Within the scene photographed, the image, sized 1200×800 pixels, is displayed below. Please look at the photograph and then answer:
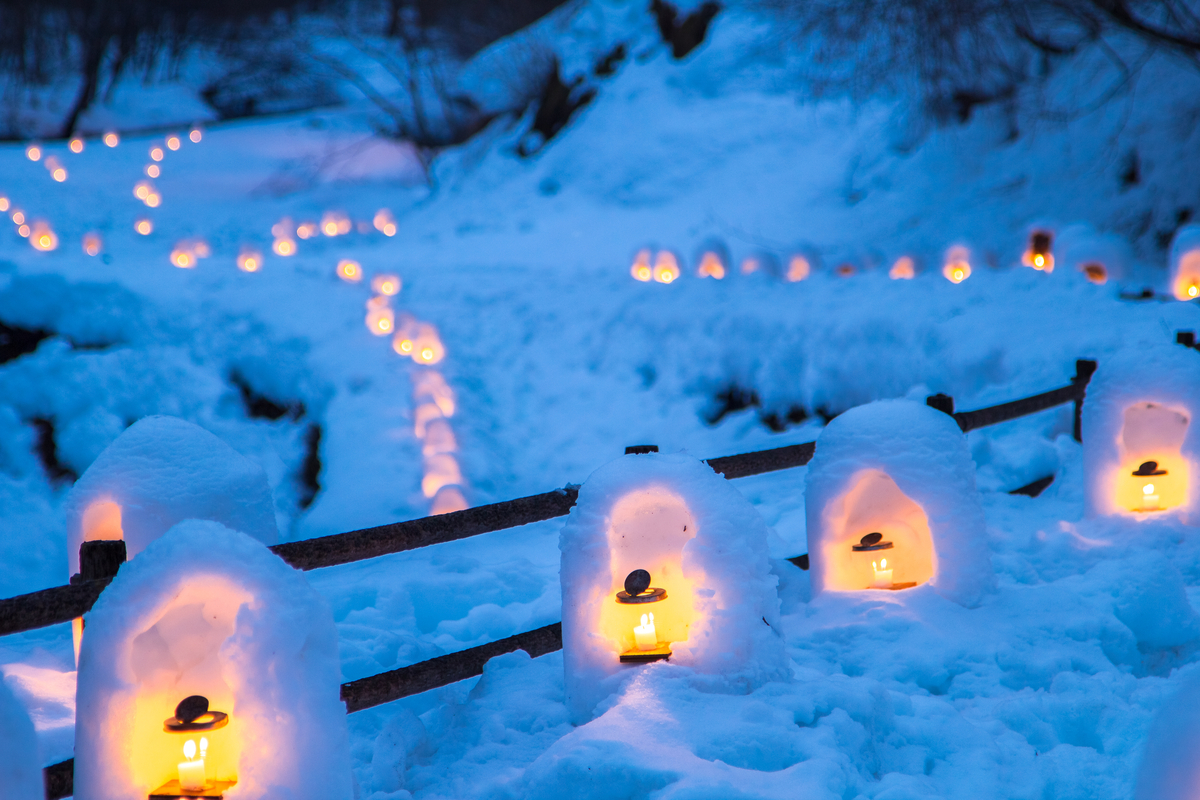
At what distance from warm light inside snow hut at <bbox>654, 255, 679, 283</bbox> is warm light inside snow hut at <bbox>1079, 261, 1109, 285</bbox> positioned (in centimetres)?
516

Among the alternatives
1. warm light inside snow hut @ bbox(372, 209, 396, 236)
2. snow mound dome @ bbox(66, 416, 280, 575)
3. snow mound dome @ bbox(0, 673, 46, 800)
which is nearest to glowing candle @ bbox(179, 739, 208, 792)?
snow mound dome @ bbox(0, 673, 46, 800)

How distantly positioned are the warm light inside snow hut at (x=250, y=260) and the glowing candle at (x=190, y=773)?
40.6ft

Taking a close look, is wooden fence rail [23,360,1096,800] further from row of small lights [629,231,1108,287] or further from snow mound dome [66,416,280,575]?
row of small lights [629,231,1108,287]

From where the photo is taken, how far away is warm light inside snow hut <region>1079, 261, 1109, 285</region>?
12.2 metres

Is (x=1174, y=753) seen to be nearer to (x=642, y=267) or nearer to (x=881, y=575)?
(x=881, y=575)

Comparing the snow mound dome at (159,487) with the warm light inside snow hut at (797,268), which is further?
the warm light inside snow hut at (797,268)

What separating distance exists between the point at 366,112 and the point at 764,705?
25022mm

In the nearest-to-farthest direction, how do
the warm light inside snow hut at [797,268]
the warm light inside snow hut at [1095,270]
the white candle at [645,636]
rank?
the white candle at [645,636] < the warm light inside snow hut at [1095,270] < the warm light inside snow hut at [797,268]

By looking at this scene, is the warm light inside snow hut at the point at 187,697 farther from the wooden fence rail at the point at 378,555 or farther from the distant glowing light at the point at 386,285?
the distant glowing light at the point at 386,285

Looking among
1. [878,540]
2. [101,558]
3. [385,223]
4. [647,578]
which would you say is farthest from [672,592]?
[385,223]

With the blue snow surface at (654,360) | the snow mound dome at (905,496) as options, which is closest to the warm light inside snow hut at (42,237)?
the blue snow surface at (654,360)

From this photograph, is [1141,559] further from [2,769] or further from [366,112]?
[366,112]

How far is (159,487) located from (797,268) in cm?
1067

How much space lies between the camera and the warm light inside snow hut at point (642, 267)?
584 inches
